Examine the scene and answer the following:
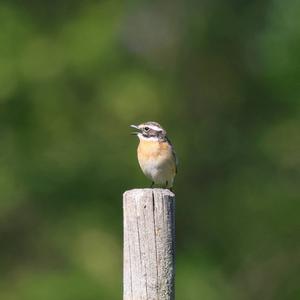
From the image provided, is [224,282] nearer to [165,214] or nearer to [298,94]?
[298,94]

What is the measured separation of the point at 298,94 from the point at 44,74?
3932mm

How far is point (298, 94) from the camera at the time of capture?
1711cm

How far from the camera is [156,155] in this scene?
8.80 metres

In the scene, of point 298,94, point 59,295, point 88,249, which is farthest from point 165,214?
point 298,94

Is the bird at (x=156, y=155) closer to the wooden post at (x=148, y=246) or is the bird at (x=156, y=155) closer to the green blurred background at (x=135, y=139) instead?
the wooden post at (x=148, y=246)

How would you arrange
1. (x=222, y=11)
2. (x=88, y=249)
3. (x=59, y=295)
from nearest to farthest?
(x=59, y=295)
(x=88, y=249)
(x=222, y=11)

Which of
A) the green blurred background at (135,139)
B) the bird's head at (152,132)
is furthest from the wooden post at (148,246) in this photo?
the green blurred background at (135,139)

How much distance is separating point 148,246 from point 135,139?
10917 mm

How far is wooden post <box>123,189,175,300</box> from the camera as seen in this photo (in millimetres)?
5230

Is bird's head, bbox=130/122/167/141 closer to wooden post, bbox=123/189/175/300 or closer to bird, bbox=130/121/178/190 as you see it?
bird, bbox=130/121/178/190

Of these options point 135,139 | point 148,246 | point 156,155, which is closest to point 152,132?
point 156,155

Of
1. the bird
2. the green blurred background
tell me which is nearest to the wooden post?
the bird

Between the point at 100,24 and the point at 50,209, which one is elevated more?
the point at 100,24

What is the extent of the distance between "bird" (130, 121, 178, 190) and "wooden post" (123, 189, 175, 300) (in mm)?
3495
